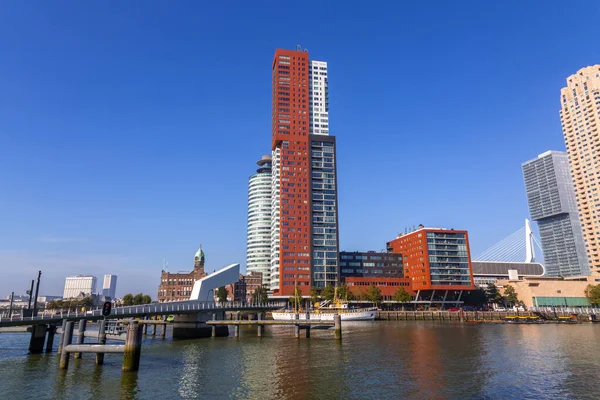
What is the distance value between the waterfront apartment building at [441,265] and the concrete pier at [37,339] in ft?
526

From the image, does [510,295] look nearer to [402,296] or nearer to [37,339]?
[402,296]

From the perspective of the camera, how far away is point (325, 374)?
41.4 metres

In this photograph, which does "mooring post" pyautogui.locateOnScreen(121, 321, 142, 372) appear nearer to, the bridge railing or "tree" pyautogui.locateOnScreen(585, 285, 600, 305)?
Answer: the bridge railing

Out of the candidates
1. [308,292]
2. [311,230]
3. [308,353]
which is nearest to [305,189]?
[311,230]

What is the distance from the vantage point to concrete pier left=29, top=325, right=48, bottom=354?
5913cm

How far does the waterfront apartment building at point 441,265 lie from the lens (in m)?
186

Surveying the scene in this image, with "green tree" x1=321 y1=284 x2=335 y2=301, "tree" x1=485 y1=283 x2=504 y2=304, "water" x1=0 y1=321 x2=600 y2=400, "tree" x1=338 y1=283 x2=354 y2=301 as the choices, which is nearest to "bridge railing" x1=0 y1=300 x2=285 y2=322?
"water" x1=0 y1=321 x2=600 y2=400

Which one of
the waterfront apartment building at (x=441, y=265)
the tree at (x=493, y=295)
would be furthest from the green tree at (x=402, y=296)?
the tree at (x=493, y=295)

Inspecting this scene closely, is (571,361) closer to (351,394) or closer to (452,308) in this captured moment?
(351,394)

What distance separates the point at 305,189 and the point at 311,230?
20.6m

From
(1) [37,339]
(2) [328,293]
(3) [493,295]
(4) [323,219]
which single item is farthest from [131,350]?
(3) [493,295]

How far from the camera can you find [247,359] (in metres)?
53.7

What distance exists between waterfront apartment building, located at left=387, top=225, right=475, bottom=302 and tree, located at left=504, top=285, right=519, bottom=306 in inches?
623

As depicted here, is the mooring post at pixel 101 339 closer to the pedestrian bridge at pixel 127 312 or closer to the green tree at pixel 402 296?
the pedestrian bridge at pixel 127 312
